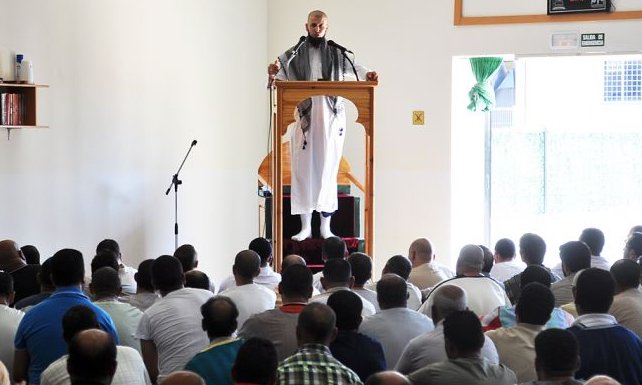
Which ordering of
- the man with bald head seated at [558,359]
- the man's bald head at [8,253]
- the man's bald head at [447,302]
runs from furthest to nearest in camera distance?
1. the man's bald head at [8,253]
2. the man's bald head at [447,302]
3. the man with bald head seated at [558,359]

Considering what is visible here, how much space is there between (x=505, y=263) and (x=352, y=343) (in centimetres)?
288

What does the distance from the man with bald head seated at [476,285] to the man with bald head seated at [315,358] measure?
1.58 m

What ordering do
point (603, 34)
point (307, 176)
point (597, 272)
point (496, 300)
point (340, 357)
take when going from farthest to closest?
point (603, 34)
point (307, 176)
point (496, 300)
point (597, 272)
point (340, 357)

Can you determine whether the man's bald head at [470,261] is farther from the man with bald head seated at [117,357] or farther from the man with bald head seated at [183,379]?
the man with bald head seated at [183,379]

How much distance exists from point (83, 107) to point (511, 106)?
17.0 feet

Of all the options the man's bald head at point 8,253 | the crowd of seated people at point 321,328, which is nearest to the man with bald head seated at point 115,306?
the crowd of seated people at point 321,328

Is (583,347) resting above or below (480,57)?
below

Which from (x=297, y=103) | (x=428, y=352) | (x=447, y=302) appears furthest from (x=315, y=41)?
(x=428, y=352)

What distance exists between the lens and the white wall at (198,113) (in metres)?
7.95

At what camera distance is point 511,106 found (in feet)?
37.3

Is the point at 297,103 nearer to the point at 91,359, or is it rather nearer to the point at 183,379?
the point at 91,359

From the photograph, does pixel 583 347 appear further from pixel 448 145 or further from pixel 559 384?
pixel 448 145

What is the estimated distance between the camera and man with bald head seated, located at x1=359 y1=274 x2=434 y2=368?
14.7 feet

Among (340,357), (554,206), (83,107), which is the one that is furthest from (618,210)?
(340,357)
